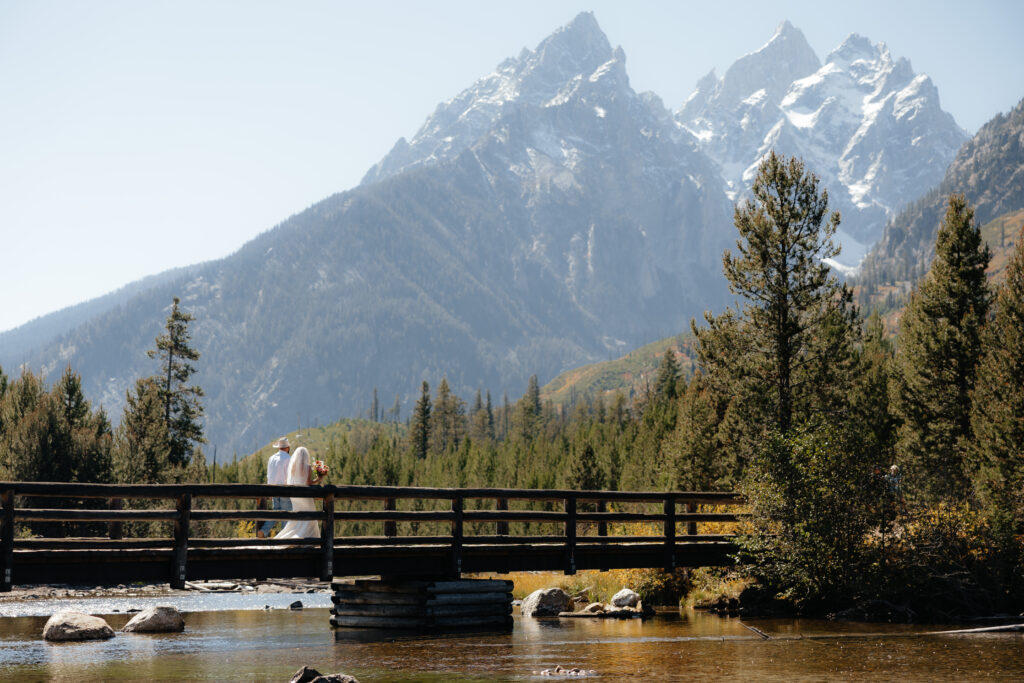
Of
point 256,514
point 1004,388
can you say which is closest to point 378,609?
point 256,514

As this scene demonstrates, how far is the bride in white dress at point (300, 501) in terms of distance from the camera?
22359 mm

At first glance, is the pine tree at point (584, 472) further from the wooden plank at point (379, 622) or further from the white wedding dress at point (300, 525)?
the white wedding dress at point (300, 525)

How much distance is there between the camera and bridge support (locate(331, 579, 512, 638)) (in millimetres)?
23859

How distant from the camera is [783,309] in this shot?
36.8 meters

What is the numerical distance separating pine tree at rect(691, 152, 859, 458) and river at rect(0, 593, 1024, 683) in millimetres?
11081

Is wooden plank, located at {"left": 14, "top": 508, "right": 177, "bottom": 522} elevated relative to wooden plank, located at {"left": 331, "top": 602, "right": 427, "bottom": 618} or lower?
elevated

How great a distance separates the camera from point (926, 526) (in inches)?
967

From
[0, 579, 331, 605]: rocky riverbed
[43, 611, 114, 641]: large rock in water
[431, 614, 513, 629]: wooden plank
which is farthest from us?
[0, 579, 331, 605]: rocky riverbed

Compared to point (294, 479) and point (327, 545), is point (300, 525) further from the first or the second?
point (327, 545)

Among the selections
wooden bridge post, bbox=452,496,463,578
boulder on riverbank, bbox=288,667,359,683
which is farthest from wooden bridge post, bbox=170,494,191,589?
wooden bridge post, bbox=452,496,463,578

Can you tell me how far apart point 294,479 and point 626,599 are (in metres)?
12.3

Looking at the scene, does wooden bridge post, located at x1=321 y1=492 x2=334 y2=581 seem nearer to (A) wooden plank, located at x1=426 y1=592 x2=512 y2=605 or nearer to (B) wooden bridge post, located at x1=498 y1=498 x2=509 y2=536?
(A) wooden plank, located at x1=426 y1=592 x2=512 y2=605

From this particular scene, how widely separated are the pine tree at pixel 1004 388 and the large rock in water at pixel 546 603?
1409 cm

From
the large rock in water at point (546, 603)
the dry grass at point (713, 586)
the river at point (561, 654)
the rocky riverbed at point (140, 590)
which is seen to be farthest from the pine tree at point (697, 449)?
the river at point (561, 654)
